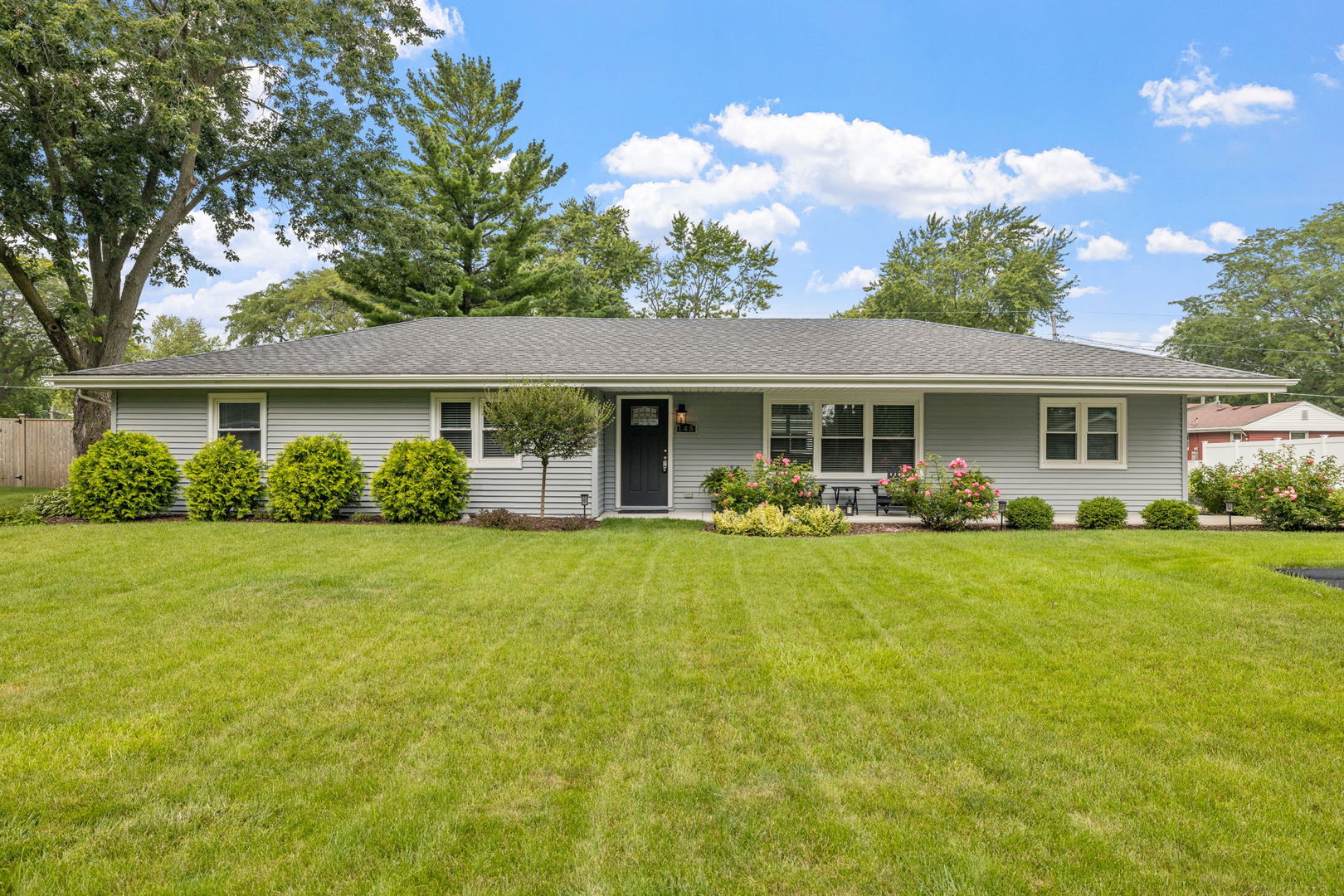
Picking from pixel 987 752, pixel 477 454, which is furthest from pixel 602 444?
pixel 987 752

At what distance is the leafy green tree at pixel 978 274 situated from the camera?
99.1ft

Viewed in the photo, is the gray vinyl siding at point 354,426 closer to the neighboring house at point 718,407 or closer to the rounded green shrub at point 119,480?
the neighboring house at point 718,407

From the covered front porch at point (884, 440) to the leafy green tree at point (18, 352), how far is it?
93.9ft

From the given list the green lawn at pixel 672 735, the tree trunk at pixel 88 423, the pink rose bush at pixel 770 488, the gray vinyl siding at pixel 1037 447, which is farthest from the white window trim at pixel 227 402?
the gray vinyl siding at pixel 1037 447

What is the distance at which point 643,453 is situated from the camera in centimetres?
1151

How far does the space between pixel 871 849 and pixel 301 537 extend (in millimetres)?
8011

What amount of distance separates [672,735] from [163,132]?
1654 centimetres

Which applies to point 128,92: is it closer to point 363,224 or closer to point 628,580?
point 363,224

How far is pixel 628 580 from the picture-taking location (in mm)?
6078

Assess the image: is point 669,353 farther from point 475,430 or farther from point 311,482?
point 311,482

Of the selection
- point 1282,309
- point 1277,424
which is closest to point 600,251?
point 1277,424

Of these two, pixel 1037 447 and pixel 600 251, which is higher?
pixel 600 251

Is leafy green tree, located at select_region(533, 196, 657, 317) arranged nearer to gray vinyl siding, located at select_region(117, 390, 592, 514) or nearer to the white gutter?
gray vinyl siding, located at select_region(117, 390, 592, 514)

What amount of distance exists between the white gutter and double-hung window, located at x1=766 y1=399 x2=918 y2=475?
1184 mm
